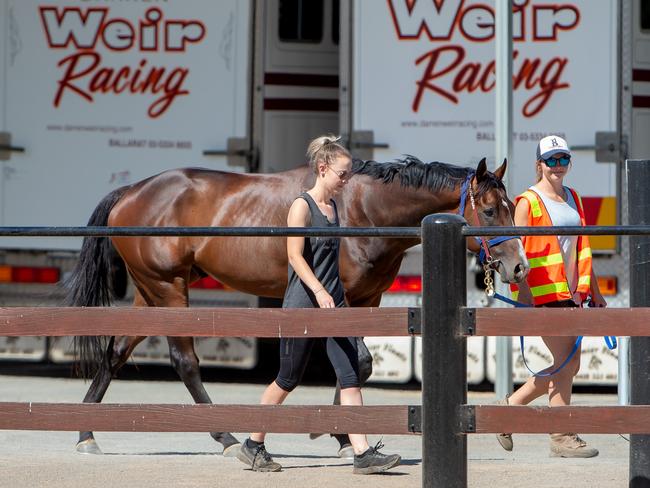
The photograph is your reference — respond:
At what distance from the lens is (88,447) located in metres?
7.41

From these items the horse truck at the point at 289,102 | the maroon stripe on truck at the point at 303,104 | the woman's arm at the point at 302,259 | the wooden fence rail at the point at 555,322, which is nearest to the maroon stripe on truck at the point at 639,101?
the horse truck at the point at 289,102

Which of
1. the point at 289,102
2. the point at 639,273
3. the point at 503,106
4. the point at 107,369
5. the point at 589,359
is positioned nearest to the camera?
the point at 639,273

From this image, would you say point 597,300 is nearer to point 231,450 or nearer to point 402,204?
point 402,204

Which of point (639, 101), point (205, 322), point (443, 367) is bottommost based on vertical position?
point (443, 367)

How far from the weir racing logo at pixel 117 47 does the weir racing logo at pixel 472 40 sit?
5.46ft

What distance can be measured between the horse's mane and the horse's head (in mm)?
195

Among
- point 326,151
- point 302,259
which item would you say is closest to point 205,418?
point 302,259

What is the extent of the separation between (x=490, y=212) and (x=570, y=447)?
1.33 metres

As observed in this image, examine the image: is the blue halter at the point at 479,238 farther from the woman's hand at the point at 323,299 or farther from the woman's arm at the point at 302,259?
the woman's hand at the point at 323,299

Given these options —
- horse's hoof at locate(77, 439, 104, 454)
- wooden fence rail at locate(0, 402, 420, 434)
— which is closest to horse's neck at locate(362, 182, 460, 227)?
horse's hoof at locate(77, 439, 104, 454)

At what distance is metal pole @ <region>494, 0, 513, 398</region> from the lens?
886 centimetres

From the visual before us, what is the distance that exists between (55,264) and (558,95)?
3.92 metres

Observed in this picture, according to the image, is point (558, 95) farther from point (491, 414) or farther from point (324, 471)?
point (491, 414)

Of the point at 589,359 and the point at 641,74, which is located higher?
the point at 641,74
